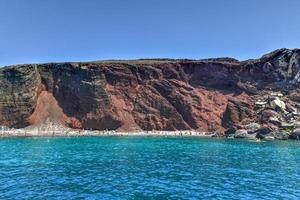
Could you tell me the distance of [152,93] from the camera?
104438mm

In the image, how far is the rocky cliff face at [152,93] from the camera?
97125mm

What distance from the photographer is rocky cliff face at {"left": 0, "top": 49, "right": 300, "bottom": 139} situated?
9712 cm

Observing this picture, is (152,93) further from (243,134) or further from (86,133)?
(243,134)

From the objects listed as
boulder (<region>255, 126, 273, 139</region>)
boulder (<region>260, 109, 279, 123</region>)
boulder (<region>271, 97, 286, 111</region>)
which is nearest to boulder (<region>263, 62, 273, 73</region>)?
boulder (<region>271, 97, 286, 111</region>)

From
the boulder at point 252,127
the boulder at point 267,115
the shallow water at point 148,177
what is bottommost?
the shallow water at point 148,177

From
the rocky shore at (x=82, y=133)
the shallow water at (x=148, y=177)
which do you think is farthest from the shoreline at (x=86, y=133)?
the shallow water at (x=148, y=177)

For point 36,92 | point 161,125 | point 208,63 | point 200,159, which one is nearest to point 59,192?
point 200,159

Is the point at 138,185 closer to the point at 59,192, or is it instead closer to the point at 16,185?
the point at 59,192

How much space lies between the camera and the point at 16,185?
2531 centimetres

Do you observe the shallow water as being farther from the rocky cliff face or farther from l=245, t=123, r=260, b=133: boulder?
the rocky cliff face

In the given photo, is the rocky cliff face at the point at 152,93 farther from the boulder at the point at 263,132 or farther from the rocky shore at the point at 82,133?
the boulder at the point at 263,132

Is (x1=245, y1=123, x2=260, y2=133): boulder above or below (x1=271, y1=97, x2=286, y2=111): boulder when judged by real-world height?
below

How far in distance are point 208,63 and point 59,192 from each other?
299ft

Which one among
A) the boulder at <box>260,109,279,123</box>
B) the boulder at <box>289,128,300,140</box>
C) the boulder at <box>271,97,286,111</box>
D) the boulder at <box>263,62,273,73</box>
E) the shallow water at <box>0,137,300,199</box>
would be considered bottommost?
the shallow water at <box>0,137,300,199</box>
